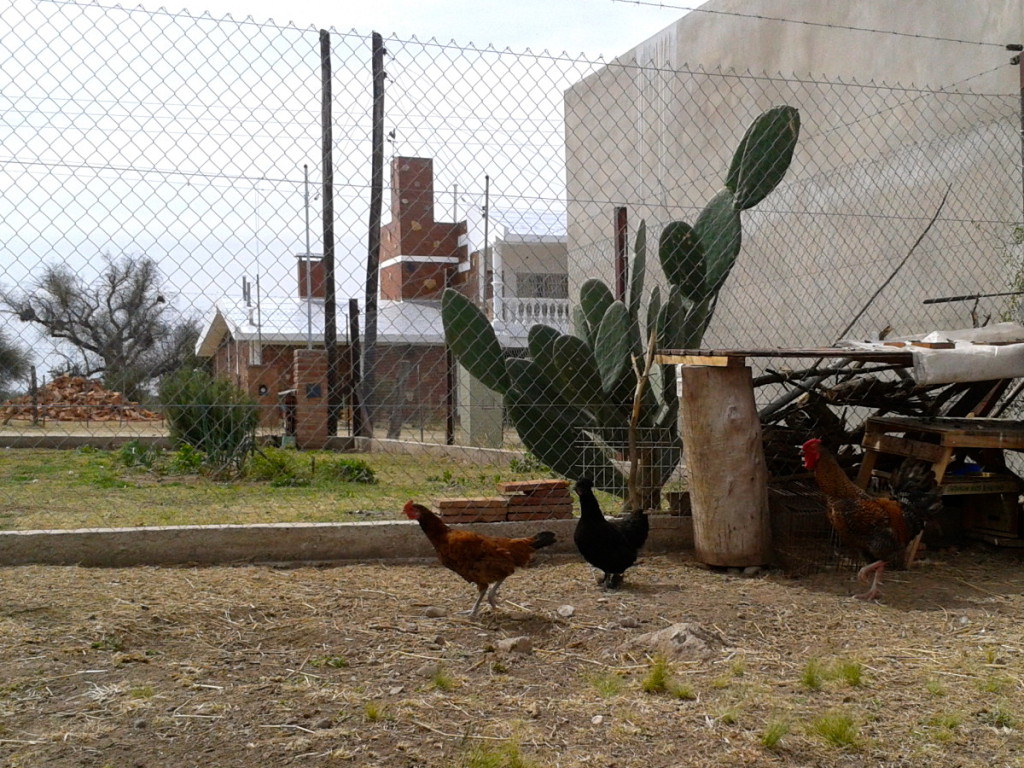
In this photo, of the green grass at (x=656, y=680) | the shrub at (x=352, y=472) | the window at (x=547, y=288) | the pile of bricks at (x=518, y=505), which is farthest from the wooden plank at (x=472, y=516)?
the shrub at (x=352, y=472)

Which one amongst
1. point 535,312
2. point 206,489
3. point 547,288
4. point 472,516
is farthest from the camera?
point 535,312

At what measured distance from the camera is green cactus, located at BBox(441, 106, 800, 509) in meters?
5.30

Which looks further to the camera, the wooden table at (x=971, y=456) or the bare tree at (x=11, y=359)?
the bare tree at (x=11, y=359)

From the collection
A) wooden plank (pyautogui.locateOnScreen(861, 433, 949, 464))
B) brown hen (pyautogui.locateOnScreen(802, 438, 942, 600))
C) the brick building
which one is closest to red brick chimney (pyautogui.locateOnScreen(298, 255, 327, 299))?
the brick building

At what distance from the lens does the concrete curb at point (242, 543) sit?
446cm

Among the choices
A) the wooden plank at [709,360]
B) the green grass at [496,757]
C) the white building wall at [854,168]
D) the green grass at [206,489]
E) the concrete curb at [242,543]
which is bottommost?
the green grass at [496,757]

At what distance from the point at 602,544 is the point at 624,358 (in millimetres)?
1309

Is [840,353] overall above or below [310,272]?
below

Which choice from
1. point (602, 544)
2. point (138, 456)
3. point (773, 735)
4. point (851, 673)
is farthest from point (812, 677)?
point (138, 456)

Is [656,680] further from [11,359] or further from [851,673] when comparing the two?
[11,359]

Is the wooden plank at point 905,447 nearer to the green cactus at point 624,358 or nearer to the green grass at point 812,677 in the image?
the green cactus at point 624,358

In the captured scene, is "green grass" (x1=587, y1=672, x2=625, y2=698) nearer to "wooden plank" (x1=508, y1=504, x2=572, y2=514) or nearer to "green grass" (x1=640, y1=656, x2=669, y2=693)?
"green grass" (x1=640, y1=656, x2=669, y2=693)

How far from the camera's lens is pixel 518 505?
506cm

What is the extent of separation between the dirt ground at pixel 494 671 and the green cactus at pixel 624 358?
98cm
